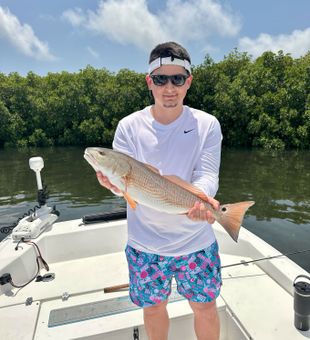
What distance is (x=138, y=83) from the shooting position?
36781 millimetres

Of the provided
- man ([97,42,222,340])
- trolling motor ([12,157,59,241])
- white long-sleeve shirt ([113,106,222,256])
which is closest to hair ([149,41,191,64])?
man ([97,42,222,340])

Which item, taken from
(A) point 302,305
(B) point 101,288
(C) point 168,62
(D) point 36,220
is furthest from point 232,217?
(D) point 36,220

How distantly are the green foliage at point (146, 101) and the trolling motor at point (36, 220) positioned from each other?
2870 cm

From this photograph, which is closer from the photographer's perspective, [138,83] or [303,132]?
[303,132]

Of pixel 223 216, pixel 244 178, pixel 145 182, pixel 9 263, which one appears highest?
pixel 145 182

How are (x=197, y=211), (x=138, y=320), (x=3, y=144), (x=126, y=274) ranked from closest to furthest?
(x=197, y=211) < (x=138, y=320) < (x=126, y=274) < (x=3, y=144)

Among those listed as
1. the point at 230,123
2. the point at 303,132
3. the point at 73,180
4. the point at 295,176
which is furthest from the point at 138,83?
the point at 295,176

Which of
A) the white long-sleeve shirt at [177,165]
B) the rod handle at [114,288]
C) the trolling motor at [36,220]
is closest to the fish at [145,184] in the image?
the white long-sleeve shirt at [177,165]

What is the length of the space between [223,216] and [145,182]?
25.2 inches

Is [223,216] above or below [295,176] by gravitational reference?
above

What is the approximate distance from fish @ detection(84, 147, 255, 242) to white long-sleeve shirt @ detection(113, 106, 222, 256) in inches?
4.3

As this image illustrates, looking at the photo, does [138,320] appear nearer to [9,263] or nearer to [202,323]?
[202,323]

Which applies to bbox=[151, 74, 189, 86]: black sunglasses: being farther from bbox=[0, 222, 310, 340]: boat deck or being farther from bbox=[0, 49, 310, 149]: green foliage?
bbox=[0, 49, 310, 149]: green foliage

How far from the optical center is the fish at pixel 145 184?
229cm
